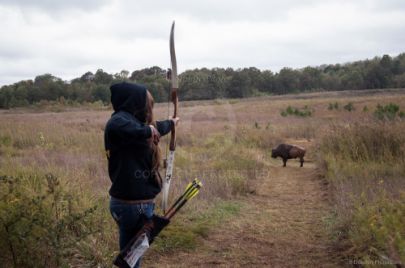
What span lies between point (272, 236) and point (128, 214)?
278 centimetres

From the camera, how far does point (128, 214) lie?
364 centimetres

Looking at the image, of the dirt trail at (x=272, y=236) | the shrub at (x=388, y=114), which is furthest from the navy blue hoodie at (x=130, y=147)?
the shrub at (x=388, y=114)

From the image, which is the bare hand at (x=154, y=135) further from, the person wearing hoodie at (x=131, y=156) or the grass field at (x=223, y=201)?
the grass field at (x=223, y=201)

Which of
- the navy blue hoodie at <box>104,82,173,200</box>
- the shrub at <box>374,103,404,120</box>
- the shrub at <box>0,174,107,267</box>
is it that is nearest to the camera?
the navy blue hoodie at <box>104,82,173,200</box>

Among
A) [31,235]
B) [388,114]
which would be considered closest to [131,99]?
[31,235]

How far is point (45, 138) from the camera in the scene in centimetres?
1451

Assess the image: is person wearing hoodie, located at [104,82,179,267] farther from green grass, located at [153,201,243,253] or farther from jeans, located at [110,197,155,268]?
green grass, located at [153,201,243,253]

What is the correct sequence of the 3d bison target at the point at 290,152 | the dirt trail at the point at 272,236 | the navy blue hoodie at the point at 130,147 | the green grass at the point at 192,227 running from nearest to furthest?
the navy blue hoodie at the point at 130,147 → the dirt trail at the point at 272,236 → the green grass at the point at 192,227 → the 3d bison target at the point at 290,152

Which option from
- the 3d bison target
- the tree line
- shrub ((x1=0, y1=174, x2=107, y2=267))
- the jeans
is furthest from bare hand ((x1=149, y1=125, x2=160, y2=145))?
the tree line

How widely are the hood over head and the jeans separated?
2.22ft

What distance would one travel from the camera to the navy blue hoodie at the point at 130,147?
11.5 feet

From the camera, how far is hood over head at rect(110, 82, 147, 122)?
3.62 meters

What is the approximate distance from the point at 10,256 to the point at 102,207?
1.83m

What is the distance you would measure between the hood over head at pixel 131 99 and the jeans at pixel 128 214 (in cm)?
68
